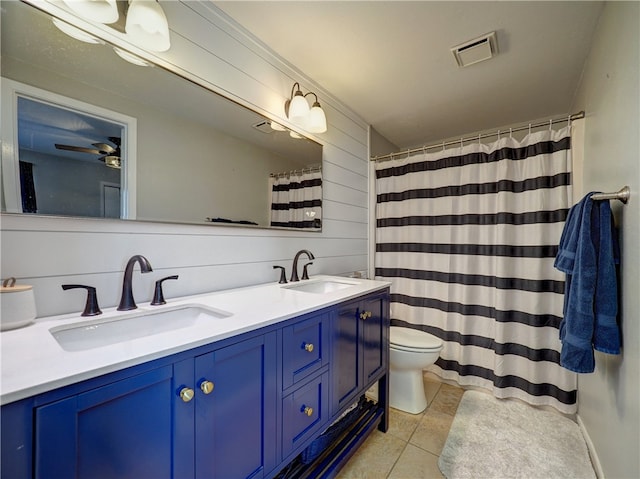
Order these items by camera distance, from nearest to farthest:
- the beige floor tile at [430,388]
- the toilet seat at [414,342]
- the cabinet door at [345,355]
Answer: the cabinet door at [345,355] < the toilet seat at [414,342] < the beige floor tile at [430,388]

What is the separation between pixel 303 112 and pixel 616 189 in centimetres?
153

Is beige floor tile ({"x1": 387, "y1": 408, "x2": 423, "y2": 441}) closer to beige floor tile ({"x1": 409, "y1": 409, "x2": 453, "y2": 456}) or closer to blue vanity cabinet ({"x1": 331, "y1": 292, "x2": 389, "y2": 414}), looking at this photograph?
beige floor tile ({"x1": 409, "y1": 409, "x2": 453, "y2": 456})

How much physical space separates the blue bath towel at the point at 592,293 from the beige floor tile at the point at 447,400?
927 mm

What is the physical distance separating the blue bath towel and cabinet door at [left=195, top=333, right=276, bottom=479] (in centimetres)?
125

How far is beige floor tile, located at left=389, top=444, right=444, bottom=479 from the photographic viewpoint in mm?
1318

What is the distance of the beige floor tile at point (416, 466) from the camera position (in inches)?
51.9

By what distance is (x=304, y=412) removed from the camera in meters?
1.04

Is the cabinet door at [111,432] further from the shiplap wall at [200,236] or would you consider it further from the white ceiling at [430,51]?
the white ceiling at [430,51]

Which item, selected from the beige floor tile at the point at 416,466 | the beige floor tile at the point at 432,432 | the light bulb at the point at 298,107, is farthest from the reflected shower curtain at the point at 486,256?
the light bulb at the point at 298,107

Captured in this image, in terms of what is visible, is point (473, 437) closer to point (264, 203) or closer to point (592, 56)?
point (264, 203)

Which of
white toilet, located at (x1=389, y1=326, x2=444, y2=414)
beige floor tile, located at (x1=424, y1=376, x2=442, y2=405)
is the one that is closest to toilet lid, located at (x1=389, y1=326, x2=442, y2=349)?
white toilet, located at (x1=389, y1=326, x2=444, y2=414)

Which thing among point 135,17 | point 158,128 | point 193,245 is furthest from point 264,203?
point 135,17

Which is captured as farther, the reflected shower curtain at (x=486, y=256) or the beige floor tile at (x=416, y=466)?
the reflected shower curtain at (x=486, y=256)

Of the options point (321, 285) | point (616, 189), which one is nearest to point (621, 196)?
Answer: point (616, 189)
